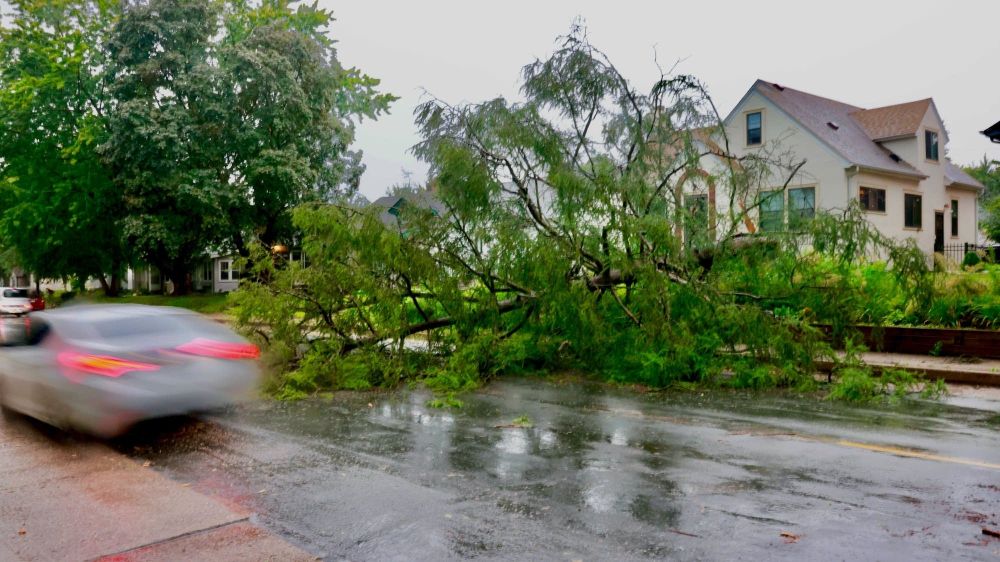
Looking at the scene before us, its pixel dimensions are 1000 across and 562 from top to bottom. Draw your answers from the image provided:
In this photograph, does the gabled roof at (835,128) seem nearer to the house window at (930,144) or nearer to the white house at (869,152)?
the white house at (869,152)

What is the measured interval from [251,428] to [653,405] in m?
4.98

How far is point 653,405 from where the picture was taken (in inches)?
376

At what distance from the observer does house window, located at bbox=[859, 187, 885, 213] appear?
30000mm

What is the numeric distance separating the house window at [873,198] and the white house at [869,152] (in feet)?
0.14

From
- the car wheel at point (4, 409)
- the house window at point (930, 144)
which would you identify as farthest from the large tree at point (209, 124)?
the house window at point (930, 144)

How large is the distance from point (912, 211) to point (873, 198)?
3625 mm

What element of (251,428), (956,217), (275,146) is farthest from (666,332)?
(956,217)

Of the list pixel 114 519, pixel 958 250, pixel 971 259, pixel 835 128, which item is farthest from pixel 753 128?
pixel 114 519

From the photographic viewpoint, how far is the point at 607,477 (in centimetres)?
600

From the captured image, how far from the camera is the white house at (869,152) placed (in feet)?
97.3

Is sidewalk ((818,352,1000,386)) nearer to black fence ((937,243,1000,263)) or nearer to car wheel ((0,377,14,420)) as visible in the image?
car wheel ((0,377,14,420))

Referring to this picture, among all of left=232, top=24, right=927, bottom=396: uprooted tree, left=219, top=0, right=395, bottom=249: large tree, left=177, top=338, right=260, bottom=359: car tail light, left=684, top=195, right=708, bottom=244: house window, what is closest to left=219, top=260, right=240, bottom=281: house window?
left=219, top=0, right=395, bottom=249: large tree

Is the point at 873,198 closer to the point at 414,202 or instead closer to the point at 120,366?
the point at 414,202

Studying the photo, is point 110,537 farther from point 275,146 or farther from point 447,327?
point 275,146
